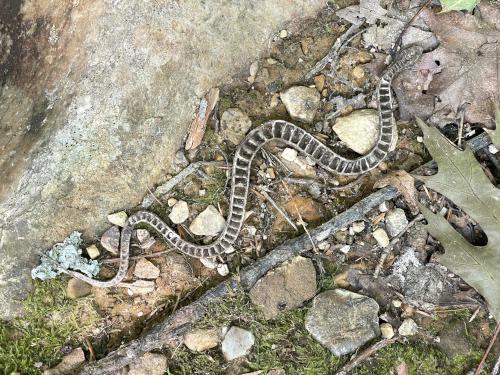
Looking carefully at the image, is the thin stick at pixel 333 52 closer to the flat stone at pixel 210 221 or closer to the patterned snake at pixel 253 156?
the patterned snake at pixel 253 156

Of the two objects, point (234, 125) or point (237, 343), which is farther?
point (234, 125)

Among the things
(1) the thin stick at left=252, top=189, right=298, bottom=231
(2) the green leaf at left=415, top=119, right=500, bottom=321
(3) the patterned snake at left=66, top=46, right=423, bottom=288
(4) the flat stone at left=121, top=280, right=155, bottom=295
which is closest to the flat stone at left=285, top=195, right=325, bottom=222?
(1) the thin stick at left=252, top=189, right=298, bottom=231

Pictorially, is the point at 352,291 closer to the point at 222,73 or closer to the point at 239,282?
the point at 239,282

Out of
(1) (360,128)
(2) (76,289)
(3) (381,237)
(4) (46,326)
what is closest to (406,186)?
(3) (381,237)

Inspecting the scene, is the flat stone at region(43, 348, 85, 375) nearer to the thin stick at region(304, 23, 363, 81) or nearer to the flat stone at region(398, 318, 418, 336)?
the flat stone at region(398, 318, 418, 336)

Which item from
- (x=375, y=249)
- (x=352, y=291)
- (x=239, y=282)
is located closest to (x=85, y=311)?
(x=239, y=282)

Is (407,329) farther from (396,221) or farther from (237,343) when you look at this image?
(237,343)

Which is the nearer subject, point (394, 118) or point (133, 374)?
point (133, 374)
